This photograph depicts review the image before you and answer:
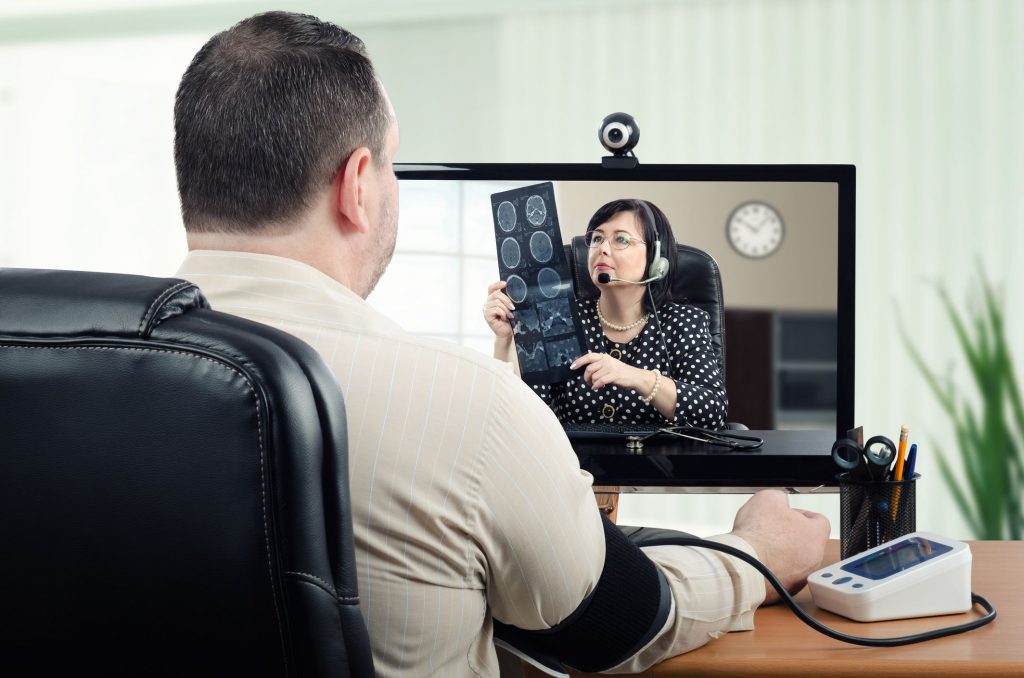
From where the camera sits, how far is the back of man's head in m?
0.75

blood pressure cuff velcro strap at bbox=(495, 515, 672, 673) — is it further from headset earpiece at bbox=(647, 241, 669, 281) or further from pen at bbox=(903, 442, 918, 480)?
headset earpiece at bbox=(647, 241, 669, 281)

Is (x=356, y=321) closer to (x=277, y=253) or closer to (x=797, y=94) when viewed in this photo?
(x=277, y=253)

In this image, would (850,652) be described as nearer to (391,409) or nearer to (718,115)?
(391,409)

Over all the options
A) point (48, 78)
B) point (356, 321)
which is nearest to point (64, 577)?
point (356, 321)

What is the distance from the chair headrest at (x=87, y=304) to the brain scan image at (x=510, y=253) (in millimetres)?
868

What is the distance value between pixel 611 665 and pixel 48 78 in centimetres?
416

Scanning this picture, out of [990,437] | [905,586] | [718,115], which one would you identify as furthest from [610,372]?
[718,115]

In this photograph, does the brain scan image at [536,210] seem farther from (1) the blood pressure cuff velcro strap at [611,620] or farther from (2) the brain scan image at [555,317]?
(1) the blood pressure cuff velcro strap at [611,620]

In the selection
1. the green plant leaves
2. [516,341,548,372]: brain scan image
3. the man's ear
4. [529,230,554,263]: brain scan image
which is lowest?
the green plant leaves

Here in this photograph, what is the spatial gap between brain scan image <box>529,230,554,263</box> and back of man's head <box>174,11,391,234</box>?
1.88 ft

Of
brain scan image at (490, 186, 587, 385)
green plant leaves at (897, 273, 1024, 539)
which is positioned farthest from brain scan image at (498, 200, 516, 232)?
green plant leaves at (897, 273, 1024, 539)

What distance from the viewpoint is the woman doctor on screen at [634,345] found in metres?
1.34

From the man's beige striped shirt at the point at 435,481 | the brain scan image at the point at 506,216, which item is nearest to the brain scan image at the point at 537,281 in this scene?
the brain scan image at the point at 506,216

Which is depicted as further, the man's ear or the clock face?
the clock face
